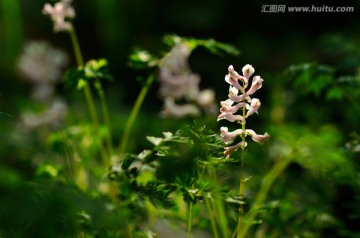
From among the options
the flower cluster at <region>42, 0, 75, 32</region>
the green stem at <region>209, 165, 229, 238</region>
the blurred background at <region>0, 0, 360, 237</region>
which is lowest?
the green stem at <region>209, 165, 229, 238</region>

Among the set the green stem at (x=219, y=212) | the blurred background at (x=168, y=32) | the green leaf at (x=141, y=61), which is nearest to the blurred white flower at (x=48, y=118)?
the green leaf at (x=141, y=61)

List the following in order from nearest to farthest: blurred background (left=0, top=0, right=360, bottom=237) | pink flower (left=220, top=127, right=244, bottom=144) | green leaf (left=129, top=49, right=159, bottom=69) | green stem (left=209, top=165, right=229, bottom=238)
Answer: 1. pink flower (left=220, top=127, right=244, bottom=144)
2. green stem (left=209, top=165, right=229, bottom=238)
3. green leaf (left=129, top=49, right=159, bottom=69)
4. blurred background (left=0, top=0, right=360, bottom=237)

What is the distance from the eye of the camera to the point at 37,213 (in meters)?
1.11

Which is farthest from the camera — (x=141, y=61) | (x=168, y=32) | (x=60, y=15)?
(x=168, y=32)

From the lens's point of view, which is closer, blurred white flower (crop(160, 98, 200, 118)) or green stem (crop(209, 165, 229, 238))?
green stem (crop(209, 165, 229, 238))

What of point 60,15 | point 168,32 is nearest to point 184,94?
point 60,15

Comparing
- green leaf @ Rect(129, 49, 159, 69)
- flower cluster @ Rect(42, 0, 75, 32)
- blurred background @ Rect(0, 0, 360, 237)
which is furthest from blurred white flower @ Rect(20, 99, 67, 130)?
blurred background @ Rect(0, 0, 360, 237)

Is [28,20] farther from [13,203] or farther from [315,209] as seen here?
[13,203]

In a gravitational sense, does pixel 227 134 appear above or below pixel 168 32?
below

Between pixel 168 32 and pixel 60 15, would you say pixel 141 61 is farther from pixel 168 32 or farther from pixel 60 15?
pixel 168 32

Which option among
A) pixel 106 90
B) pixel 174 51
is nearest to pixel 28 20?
pixel 106 90

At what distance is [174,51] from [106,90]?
3.34 meters

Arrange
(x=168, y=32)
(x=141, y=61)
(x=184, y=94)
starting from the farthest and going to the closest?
(x=168, y=32)
(x=184, y=94)
(x=141, y=61)

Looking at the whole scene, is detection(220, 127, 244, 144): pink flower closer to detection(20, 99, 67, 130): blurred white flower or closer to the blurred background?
detection(20, 99, 67, 130): blurred white flower
